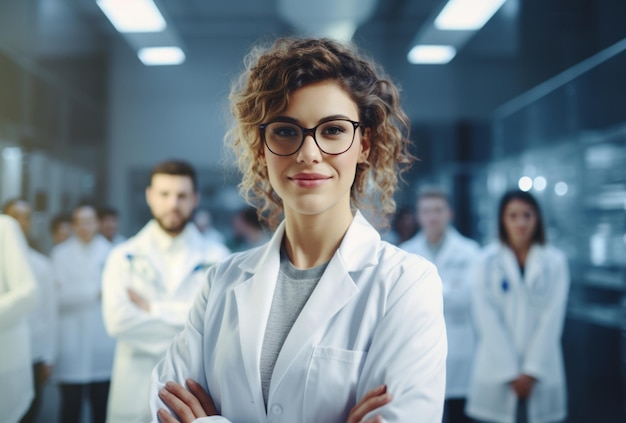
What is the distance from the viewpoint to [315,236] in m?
1.26

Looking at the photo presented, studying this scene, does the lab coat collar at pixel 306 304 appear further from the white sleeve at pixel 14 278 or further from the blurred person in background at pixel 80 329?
the blurred person in background at pixel 80 329

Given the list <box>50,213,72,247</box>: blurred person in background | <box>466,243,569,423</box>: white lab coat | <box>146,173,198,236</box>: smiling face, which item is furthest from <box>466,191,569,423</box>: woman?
<box>50,213,72,247</box>: blurred person in background

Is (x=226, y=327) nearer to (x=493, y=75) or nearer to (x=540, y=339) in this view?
(x=540, y=339)

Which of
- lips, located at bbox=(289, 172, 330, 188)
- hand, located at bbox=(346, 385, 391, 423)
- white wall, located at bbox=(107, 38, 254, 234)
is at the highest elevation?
white wall, located at bbox=(107, 38, 254, 234)

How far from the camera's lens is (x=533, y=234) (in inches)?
117

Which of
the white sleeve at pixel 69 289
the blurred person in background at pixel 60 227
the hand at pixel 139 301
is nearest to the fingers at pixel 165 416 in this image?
the hand at pixel 139 301

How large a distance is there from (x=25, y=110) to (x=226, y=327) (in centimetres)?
217

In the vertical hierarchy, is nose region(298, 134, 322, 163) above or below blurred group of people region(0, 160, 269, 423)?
above

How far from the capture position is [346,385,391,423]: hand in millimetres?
1039

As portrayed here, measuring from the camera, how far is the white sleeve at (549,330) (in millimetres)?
2811

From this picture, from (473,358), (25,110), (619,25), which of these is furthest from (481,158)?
(25,110)

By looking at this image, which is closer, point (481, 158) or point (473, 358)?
point (473, 358)

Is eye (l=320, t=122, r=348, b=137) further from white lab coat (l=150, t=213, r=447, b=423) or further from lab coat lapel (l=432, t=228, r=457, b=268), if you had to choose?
lab coat lapel (l=432, t=228, r=457, b=268)

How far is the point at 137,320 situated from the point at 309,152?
1.54 meters
